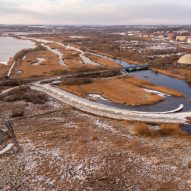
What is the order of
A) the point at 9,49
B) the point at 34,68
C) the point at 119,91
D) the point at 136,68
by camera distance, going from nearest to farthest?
the point at 119,91, the point at 34,68, the point at 136,68, the point at 9,49

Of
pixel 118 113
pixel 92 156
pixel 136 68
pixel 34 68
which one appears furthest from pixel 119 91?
pixel 34 68

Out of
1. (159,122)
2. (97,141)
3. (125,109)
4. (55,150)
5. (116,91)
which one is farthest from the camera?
(116,91)

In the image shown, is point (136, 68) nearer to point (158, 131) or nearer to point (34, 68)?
point (34, 68)

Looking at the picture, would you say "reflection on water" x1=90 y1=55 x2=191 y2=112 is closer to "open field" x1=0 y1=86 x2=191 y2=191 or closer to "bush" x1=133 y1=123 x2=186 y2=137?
"open field" x1=0 y1=86 x2=191 y2=191

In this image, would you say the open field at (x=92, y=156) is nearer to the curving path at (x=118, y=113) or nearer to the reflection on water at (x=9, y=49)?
the curving path at (x=118, y=113)

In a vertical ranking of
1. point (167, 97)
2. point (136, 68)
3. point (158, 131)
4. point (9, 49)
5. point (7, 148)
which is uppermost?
point (158, 131)

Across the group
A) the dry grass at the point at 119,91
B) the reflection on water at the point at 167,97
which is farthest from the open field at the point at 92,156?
the dry grass at the point at 119,91

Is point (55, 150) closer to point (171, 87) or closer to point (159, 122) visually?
point (159, 122)

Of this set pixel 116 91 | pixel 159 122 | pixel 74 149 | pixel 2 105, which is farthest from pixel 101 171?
pixel 116 91
